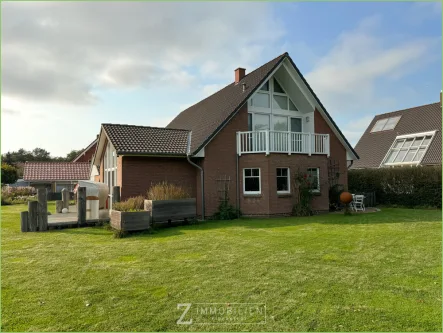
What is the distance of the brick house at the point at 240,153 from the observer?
49.4 feet

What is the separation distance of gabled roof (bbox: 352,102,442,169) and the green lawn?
1689cm

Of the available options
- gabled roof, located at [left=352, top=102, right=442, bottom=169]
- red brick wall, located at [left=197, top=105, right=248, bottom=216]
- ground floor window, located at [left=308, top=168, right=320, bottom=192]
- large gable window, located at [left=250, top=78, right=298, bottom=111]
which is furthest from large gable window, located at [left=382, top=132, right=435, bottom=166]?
red brick wall, located at [left=197, top=105, right=248, bottom=216]

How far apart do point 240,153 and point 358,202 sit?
22.8 feet

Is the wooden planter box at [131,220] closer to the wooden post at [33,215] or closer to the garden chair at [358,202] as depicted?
the wooden post at [33,215]

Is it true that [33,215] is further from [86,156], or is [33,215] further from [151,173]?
[86,156]

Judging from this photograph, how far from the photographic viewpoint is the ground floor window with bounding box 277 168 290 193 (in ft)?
52.2

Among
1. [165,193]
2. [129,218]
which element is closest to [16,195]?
[165,193]

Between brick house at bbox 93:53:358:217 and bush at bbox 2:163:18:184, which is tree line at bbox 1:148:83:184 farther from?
brick house at bbox 93:53:358:217

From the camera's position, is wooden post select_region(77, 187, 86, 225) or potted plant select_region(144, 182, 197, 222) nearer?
potted plant select_region(144, 182, 197, 222)

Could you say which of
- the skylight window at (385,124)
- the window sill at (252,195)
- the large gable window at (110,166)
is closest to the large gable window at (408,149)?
the skylight window at (385,124)

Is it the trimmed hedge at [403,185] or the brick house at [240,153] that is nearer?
the brick house at [240,153]

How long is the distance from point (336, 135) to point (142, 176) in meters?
10.9

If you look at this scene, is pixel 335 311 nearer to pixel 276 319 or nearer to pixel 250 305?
pixel 276 319

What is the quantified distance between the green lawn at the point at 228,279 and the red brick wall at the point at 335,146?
8323 millimetres
